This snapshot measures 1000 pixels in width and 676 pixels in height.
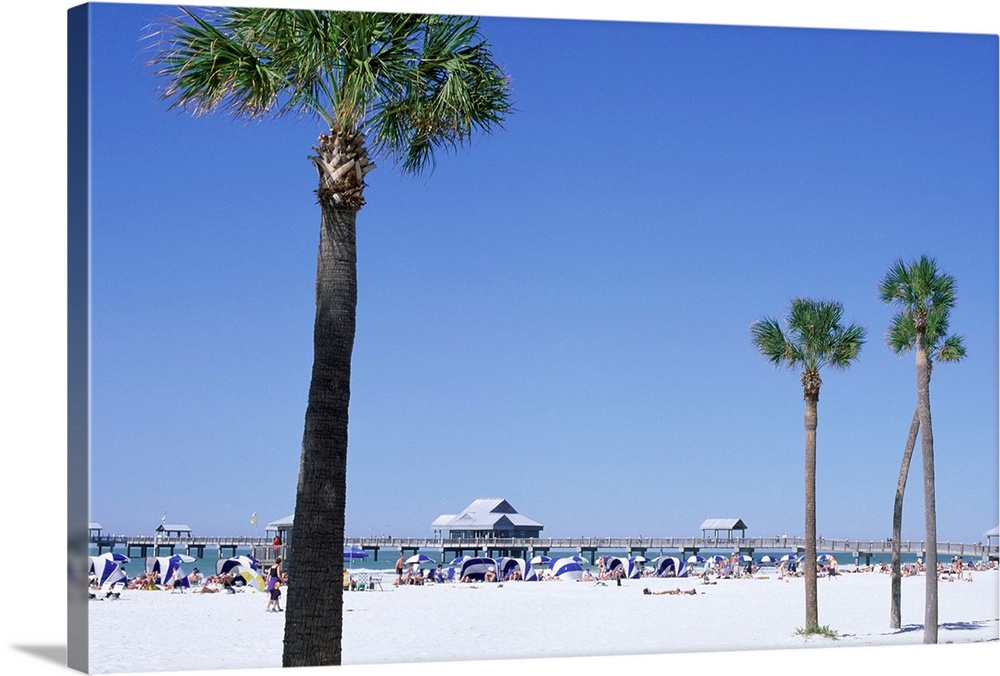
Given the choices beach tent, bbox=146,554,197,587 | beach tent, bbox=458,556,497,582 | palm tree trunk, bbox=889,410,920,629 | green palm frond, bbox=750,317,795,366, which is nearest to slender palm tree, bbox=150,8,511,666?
green palm frond, bbox=750,317,795,366

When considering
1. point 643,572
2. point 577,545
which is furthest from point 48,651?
point 643,572

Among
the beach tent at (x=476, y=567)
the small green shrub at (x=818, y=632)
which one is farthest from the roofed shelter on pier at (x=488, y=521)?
the beach tent at (x=476, y=567)

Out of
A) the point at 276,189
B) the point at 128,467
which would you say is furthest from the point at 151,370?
the point at 276,189

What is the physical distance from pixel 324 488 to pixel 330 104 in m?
3.05

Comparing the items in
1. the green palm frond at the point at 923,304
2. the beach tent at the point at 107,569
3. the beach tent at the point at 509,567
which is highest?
the green palm frond at the point at 923,304

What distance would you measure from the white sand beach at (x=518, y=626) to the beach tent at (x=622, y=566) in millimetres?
2533

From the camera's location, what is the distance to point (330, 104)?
10.8m

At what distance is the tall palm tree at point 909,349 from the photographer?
15031 mm

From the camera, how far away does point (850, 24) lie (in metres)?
14.2

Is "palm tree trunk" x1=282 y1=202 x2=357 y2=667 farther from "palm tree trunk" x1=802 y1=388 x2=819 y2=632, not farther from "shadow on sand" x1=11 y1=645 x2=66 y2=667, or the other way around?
"palm tree trunk" x1=802 y1=388 x2=819 y2=632

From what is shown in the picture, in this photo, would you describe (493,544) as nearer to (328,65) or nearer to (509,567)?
(509,567)

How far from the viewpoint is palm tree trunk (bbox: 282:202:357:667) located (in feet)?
32.4

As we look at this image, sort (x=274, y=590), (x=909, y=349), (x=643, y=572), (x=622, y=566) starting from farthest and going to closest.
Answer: (x=643, y=572), (x=622, y=566), (x=274, y=590), (x=909, y=349)

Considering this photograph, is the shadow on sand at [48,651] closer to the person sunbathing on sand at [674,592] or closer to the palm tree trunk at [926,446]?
the palm tree trunk at [926,446]
